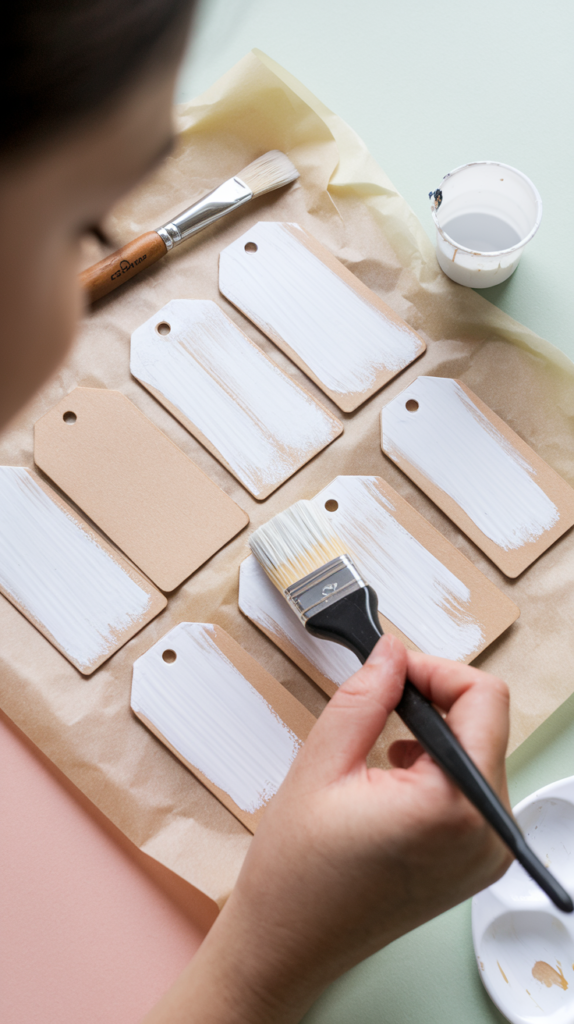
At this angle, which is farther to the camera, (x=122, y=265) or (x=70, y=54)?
(x=122, y=265)

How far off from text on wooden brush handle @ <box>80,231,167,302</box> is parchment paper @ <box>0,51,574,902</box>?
2cm

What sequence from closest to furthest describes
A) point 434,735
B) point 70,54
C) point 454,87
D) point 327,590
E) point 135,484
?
1. point 70,54
2. point 434,735
3. point 327,590
4. point 135,484
5. point 454,87

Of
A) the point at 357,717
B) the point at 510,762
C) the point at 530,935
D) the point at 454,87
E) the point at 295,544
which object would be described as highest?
the point at 454,87

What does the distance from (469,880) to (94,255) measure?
0.79m

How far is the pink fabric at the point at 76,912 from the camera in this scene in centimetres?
79

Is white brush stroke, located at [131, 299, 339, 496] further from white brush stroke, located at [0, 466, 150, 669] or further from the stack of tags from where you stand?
white brush stroke, located at [0, 466, 150, 669]

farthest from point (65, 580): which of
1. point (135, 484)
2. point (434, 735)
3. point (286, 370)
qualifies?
point (434, 735)

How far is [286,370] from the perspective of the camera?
878 mm

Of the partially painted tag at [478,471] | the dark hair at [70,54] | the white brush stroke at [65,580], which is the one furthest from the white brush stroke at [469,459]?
the dark hair at [70,54]

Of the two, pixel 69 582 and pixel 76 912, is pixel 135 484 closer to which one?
pixel 69 582

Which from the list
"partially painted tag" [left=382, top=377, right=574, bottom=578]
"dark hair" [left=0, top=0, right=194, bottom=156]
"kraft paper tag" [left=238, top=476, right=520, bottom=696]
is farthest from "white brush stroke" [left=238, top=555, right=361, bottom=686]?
"dark hair" [left=0, top=0, right=194, bottom=156]

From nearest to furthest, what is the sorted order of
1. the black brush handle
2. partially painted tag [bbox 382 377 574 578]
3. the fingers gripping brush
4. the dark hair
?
the dark hair, the black brush handle, the fingers gripping brush, partially painted tag [bbox 382 377 574 578]

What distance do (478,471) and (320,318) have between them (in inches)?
10.6

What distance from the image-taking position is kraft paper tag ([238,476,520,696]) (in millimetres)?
813
